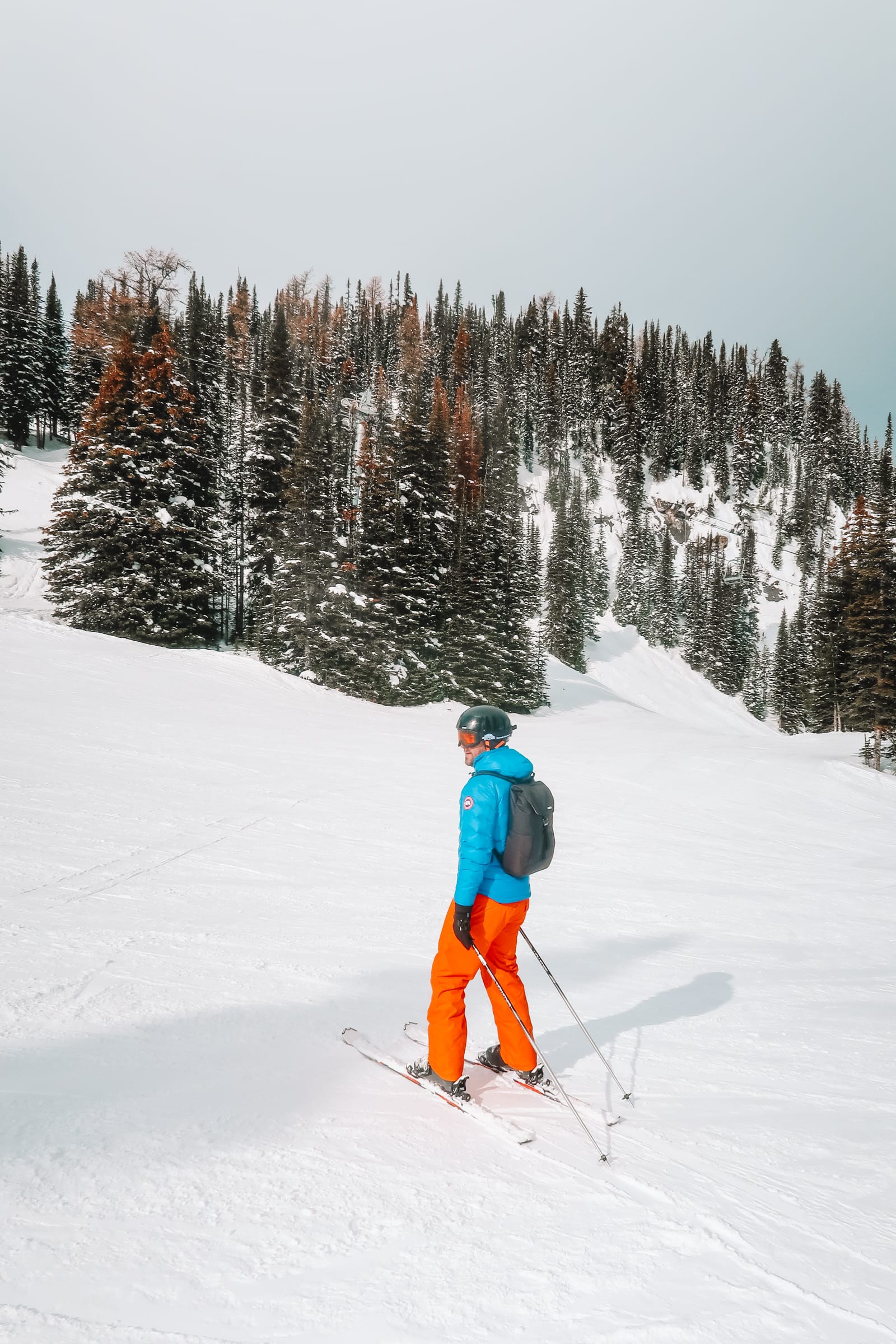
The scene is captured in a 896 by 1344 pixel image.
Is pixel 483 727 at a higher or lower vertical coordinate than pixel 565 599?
lower

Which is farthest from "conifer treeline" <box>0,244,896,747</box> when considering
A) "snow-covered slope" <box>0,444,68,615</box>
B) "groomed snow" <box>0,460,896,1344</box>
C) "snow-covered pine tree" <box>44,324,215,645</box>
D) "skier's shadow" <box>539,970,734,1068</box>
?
"skier's shadow" <box>539,970,734,1068</box>

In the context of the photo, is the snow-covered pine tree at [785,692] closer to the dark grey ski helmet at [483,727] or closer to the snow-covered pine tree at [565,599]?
the snow-covered pine tree at [565,599]

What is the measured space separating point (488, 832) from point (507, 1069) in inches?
59.5

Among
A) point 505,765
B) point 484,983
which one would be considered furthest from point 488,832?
point 484,983

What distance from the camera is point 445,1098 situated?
351cm

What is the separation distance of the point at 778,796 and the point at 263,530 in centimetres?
2797

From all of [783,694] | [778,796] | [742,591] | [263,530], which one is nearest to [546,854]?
[778,796]

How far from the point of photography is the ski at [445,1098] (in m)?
3.21

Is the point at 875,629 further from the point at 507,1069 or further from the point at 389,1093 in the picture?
the point at 389,1093

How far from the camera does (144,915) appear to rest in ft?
18.6

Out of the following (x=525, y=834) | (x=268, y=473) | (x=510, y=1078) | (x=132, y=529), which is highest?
(x=268, y=473)

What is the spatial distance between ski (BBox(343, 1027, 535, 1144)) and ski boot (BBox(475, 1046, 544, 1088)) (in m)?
0.29

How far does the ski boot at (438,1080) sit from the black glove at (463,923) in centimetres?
72

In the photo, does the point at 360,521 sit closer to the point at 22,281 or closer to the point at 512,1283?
the point at 512,1283
